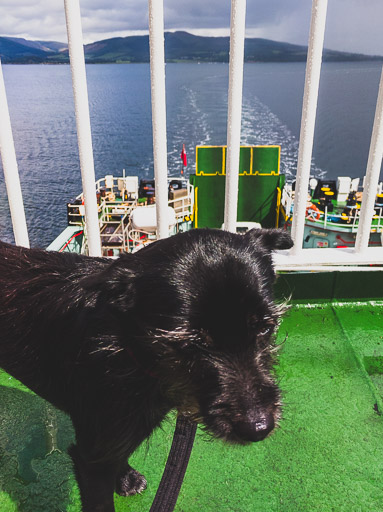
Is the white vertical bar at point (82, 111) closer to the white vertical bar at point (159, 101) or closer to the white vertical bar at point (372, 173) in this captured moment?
the white vertical bar at point (159, 101)

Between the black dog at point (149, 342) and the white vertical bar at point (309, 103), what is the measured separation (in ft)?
4.93

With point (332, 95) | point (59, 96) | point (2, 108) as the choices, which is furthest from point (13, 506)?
point (59, 96)

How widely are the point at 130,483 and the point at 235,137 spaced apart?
260cm

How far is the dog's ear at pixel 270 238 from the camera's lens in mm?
1943

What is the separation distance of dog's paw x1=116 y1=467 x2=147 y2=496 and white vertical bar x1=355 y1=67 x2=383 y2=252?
2726mm

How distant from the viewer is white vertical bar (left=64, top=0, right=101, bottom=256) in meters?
2.91

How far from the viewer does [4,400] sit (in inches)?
119

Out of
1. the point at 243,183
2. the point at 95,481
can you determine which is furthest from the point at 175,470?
the point at 243,183

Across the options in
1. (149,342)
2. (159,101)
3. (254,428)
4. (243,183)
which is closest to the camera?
(254,428)

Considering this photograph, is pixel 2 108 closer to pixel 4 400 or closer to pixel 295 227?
pixel 4 400

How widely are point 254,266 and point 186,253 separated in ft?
0.95

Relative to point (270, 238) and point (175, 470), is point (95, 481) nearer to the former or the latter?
point (175, 470)

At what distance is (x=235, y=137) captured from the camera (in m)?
3.32

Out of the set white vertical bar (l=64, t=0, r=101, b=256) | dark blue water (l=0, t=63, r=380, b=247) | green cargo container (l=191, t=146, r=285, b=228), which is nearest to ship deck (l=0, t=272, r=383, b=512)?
white vertical bar (l=64, t=0, r=101, b=256)
